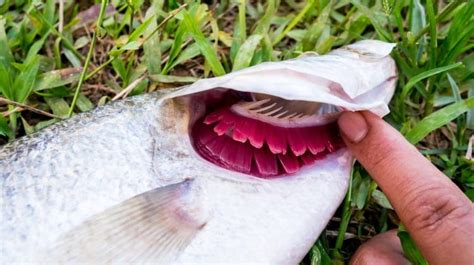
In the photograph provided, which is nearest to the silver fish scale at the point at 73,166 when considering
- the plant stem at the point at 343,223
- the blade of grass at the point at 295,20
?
the plant stem at the point at 343,223

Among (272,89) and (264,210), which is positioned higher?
(272,89)

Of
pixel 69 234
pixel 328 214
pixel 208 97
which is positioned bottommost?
pixel 328 214

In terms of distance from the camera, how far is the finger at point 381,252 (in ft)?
7.69

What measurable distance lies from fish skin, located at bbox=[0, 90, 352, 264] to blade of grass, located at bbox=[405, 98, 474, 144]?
430 mm

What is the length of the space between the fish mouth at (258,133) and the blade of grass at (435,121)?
1.33ft

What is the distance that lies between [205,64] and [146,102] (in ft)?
2.38

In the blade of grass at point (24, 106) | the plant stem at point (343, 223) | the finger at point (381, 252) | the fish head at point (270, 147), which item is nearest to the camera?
the fish head at point (270, 147)

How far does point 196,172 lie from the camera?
2.13 m

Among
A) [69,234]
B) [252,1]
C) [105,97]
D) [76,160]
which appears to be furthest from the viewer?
[252,1]

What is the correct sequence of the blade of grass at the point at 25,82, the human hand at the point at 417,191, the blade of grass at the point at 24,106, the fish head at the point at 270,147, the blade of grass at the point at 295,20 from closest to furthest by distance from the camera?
the human hand at the point at 417,191 → the fish head at the point at 270,147 → the blade of grass at the point at 24,106 → the blade of grass at the point at 25,82 → the blade of grass at the point at 295,20

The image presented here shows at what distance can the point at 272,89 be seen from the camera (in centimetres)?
202

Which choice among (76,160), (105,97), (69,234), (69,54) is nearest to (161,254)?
(69,234)

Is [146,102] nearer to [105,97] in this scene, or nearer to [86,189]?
[86,189]

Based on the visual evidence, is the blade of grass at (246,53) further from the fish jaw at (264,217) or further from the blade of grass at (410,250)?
the blade of grass at (410,250)
